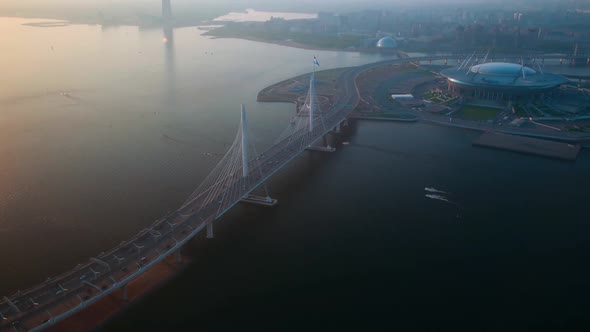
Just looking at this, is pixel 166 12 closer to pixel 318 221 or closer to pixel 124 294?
pixel 318 221

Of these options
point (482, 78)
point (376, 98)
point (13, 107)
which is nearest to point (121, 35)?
point (13, 107)

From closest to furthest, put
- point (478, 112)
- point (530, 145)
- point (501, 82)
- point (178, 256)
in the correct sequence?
1. point (178, 256)
2. point (530, 145)
3. point (478, 112)
4. point (501, 82)

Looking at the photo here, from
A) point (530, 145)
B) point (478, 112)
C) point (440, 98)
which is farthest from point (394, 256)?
point (440, 98)

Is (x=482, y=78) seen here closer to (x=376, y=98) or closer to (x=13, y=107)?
(x=376, y=98)

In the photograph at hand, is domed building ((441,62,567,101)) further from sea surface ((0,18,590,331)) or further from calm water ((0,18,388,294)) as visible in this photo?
calm water ((0,18,388,294))

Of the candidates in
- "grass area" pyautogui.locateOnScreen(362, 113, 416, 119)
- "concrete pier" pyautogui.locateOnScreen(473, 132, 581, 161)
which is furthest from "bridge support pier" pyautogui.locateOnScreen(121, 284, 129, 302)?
"grass area" pyautogui.locateOnScreen(362, 113, 416, 119)
